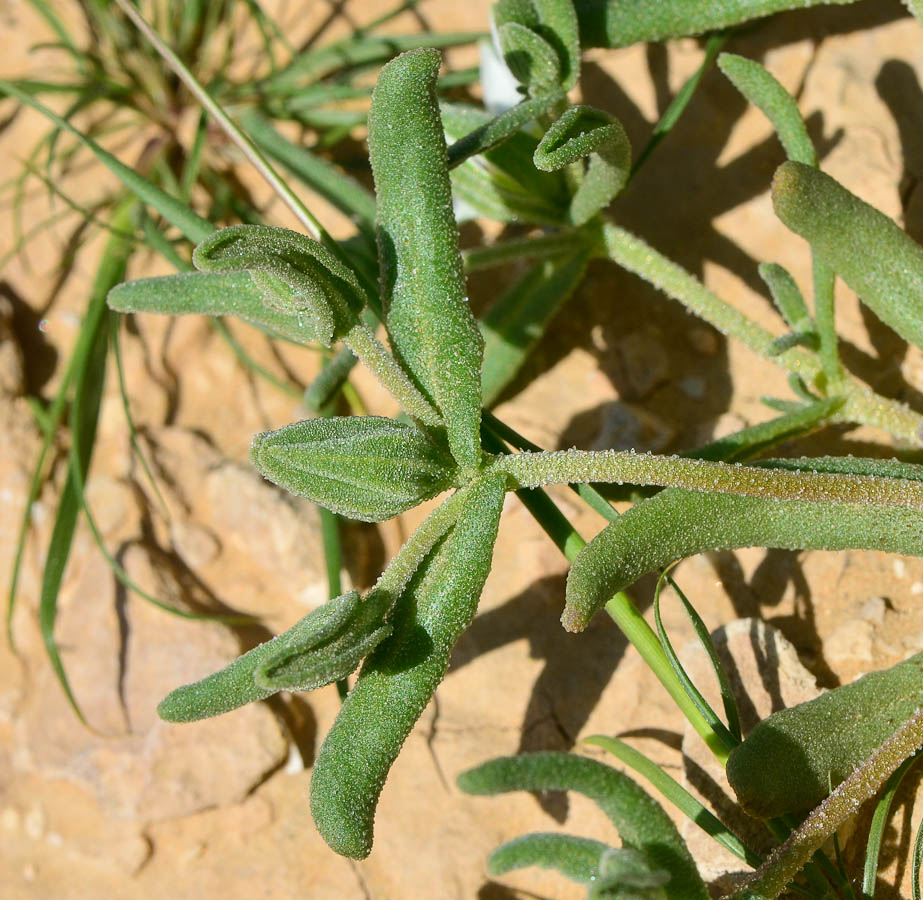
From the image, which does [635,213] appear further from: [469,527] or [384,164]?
[469,527]

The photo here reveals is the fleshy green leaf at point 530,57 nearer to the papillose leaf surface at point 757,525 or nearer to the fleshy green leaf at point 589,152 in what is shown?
the fleshy green leaf at point 589,152

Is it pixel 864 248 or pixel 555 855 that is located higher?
pixel 864 248

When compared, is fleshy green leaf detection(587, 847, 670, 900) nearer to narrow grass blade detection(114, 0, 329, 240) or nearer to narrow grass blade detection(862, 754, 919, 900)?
narrow grass blade detection(862, 754, 919, 900)

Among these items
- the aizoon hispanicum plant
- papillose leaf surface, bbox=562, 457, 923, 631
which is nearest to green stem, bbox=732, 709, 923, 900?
the aizoon hispanicum plant

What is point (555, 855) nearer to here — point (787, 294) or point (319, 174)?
point (787, 294)

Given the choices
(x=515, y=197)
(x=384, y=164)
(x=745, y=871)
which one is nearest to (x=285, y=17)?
(x=515, y=197)

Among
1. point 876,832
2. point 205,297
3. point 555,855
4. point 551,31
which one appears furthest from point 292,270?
point 876,832
